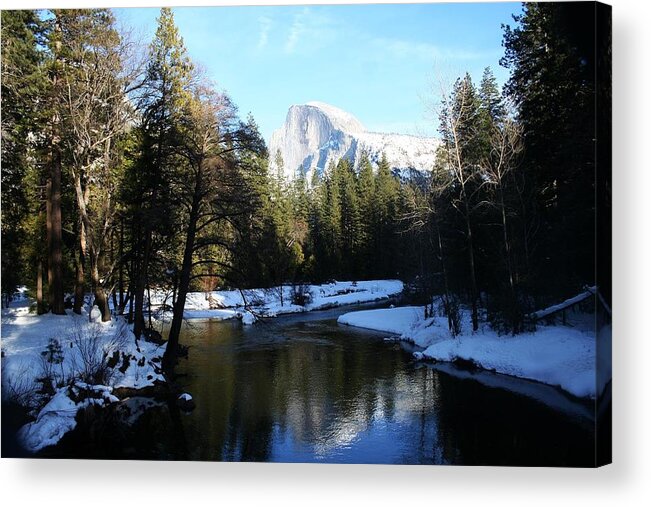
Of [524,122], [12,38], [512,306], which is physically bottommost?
[512,306]

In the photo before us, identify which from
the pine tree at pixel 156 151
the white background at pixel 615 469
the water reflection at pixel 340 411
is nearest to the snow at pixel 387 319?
the water reflection at pixel 340 411

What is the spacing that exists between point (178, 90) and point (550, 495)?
6781mm

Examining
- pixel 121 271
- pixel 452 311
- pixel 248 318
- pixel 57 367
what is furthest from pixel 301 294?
pixel 57 367

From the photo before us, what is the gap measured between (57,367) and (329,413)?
3.46 m

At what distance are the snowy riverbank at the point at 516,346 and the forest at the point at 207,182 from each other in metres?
0.46

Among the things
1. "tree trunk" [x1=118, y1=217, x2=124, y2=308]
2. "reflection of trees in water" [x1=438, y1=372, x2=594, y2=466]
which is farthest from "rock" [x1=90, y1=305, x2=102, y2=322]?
"reflection of trees in water" [x1=438, y1=372, x2=594, y2=466]

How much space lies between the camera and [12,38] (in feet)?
20.6

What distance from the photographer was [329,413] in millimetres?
6285

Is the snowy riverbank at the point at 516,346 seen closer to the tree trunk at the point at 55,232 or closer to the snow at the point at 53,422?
the snow at the point at 53,422

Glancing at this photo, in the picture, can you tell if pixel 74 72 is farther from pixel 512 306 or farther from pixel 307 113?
pixel 512 306

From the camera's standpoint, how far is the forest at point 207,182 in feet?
20.5

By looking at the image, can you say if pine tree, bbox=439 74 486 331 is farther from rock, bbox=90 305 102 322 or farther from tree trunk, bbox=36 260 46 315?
tree trunk, bbox=36 260 46 315

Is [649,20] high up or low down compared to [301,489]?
up

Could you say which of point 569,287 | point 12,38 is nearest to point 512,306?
point 569,287
